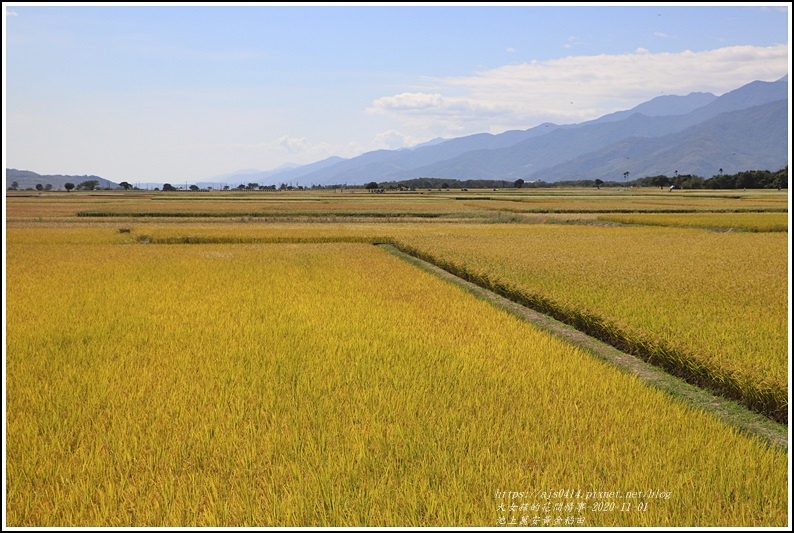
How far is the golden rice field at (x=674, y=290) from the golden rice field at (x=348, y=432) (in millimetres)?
1159

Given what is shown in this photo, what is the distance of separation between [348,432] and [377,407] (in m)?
0.69

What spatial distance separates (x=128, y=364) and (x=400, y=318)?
15.5ft

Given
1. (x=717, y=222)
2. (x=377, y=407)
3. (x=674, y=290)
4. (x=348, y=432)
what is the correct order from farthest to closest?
(x=717, y=222), (x=674, y=290), (x=377, y=407), (x=348, y=432)

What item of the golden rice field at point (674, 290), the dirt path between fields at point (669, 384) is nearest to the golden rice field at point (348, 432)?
the dirt path between fields at point (669, 384)

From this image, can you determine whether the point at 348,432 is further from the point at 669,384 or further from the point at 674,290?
the point at 674,290

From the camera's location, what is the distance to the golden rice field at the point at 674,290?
777cm

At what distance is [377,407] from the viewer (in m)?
6.20

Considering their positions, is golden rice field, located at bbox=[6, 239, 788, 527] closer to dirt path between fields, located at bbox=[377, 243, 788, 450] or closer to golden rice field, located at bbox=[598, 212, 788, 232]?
dirt path between fields, located at bbox=[377, 243, 788, 450]

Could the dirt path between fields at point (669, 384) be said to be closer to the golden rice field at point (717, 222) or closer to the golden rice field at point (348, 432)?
the golden rice field at point (348, 432)

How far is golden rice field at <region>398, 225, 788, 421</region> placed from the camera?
25.5ft

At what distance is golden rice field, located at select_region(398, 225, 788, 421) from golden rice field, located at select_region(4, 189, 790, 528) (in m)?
0.06

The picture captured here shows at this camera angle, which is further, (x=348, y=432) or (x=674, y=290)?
(x=674, y=290)

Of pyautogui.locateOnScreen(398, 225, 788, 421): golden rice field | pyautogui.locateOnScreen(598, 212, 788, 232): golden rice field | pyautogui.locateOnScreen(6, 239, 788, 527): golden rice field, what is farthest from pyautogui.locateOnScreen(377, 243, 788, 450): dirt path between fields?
pyautogui.locateOnScreen(598, 212, 788, 232): golden rice field

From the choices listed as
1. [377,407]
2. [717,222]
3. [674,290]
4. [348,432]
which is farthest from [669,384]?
[717,222]
